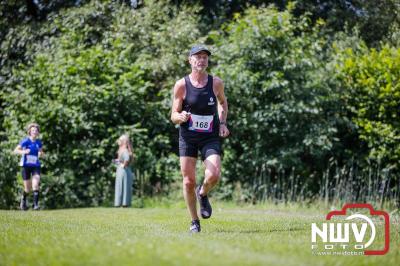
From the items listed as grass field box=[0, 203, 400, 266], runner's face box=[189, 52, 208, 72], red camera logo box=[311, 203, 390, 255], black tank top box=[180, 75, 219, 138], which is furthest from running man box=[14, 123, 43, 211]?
red camera logo box=[311, 203, 390, 255]

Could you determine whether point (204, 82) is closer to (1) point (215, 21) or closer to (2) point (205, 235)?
(2) point (205, 235)

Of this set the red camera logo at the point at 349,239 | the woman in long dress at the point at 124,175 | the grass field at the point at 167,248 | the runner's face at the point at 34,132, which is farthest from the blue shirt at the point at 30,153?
the red camera logo at the point at 349,239

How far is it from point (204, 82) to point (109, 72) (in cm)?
942

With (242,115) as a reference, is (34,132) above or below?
below

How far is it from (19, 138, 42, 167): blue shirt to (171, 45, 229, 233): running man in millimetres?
7539

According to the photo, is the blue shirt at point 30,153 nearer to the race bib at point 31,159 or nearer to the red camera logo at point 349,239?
the race bib at point 31,159

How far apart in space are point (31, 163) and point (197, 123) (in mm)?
7812

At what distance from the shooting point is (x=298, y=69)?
15164mm

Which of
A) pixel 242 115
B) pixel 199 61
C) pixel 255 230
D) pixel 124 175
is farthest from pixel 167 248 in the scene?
pixel 242 115

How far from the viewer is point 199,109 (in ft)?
22.4

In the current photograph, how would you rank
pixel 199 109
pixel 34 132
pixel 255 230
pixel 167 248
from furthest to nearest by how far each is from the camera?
pixel 34 132 < pixel 255 230 < pixel 199 109 < pixel 167 248

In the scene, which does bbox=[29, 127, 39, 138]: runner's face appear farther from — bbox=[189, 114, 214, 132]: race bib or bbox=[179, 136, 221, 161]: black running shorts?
bbox=[189, 114, 214, 132]: race bib

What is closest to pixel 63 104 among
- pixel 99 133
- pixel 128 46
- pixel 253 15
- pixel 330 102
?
pixel 99 133

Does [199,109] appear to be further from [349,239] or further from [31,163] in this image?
[31,163]
